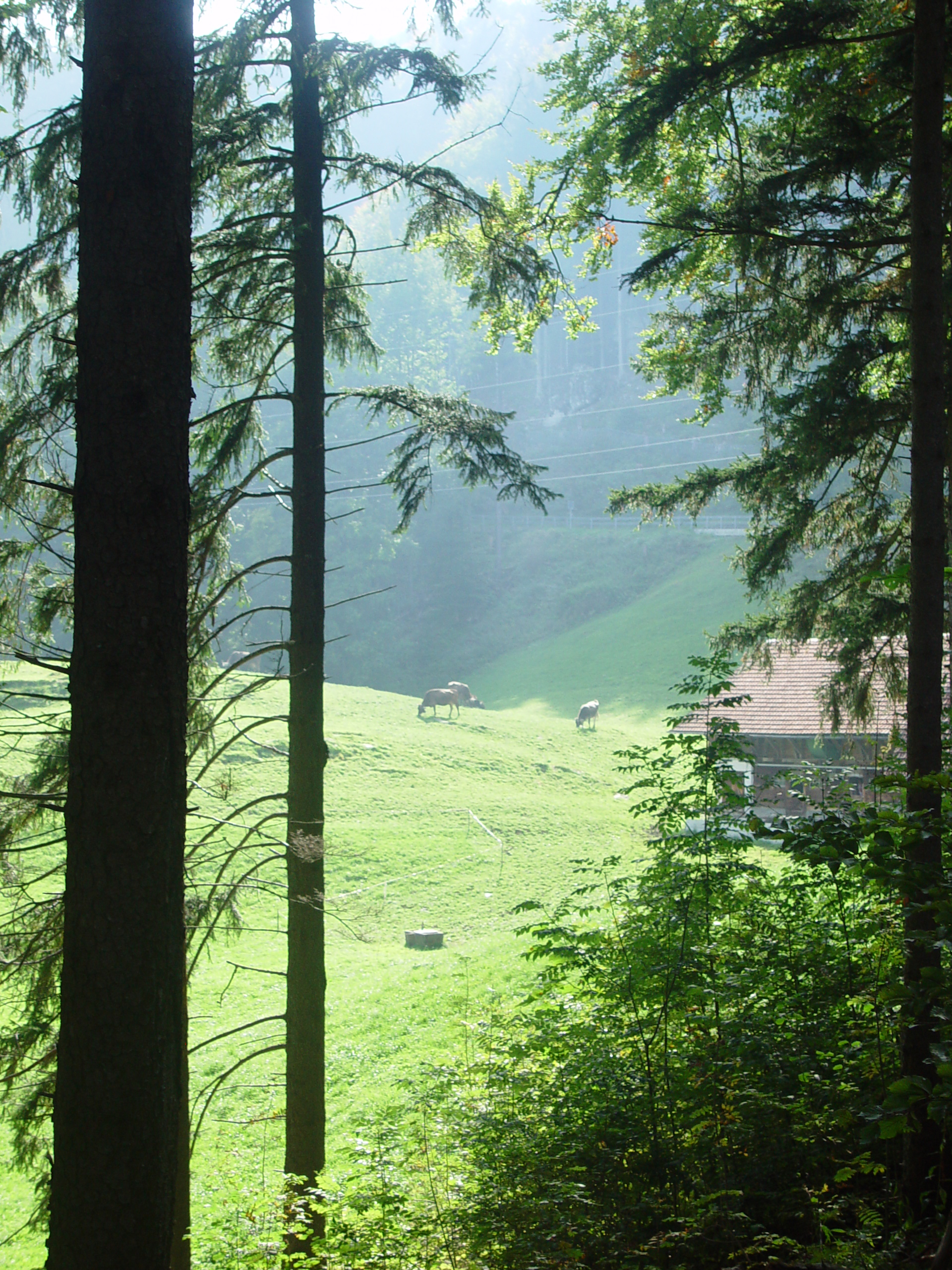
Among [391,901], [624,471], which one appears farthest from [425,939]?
[624,471]

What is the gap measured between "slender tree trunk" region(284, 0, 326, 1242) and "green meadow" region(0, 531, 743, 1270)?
35 centimetres

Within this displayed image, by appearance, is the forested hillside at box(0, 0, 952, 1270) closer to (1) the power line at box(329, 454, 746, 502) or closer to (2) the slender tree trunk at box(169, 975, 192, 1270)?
(2) the slender tree trunk at box(169, 975, 192, 1270)

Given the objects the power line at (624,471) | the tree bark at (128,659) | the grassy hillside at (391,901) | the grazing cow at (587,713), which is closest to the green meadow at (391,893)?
the grassy hillside at (391,901)

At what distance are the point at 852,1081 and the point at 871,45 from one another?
740 centimetres

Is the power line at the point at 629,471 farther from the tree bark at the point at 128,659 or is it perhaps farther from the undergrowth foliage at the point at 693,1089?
the tree bark at the point at 128,659

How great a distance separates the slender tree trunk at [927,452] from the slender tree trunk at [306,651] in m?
3.34

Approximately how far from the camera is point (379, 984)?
14750mm

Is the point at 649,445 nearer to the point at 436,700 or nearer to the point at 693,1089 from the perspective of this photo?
the point at 436,700

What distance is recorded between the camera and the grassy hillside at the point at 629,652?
43219 millimetres

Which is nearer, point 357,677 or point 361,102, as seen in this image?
point 361,102

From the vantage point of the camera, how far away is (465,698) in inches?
1527

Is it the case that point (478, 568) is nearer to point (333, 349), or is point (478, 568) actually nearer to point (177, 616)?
point (333, 349)

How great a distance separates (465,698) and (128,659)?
3595cm

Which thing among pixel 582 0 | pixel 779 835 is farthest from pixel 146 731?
pixel 582 0
